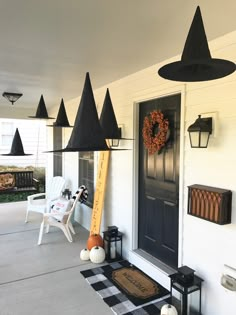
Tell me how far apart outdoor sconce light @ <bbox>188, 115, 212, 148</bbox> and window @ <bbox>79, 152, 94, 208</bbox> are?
2.68m

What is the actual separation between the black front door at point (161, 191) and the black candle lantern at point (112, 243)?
339 millimetres

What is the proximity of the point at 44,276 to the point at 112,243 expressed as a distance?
3.24 ft

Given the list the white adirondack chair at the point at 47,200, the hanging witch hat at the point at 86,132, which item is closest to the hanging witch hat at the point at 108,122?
the hanging witch hat at the point at 86,132

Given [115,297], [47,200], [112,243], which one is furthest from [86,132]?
[47,200]

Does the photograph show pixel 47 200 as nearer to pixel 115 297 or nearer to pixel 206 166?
pixel 115 297

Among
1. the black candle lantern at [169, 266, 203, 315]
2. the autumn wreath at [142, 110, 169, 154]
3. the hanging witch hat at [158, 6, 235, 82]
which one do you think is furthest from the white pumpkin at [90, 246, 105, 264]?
the hanging witch hat at [158, 6, 235, 82]

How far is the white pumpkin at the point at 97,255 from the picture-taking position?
3.51 metres

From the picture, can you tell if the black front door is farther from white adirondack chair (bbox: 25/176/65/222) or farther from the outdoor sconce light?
white adirondack chair (bbox: 25/176/65/222)

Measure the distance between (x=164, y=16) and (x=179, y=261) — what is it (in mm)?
2320

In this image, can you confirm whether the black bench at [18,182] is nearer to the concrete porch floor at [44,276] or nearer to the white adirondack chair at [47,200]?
the white adirondack chair at [47,200]

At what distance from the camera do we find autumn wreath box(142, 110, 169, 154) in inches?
118

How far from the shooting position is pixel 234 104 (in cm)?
217

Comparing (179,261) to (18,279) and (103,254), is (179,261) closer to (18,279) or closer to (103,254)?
(103,254)

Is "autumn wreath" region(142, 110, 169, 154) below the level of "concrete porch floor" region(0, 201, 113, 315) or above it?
above
